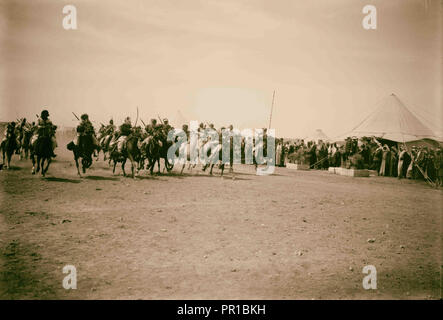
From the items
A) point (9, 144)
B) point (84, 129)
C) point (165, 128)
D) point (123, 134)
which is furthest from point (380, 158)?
point (9, 144)

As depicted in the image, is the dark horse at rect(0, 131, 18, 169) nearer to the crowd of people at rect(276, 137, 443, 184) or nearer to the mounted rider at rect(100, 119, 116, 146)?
the mounted rider at rect(100, 119, 116, 146)

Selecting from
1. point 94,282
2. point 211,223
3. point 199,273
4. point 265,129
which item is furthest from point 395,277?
point 265,129

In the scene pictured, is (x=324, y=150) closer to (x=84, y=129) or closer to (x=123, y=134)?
(x=123, y=134)

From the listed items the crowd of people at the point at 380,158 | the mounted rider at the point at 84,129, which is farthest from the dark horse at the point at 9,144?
the crowd of people at the point at 380,158

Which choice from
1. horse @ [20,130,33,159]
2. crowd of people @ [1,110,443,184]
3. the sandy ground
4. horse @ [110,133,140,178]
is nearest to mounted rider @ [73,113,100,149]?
crowd of people @ [1,110,443,184]

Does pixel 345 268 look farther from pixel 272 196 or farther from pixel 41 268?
pixel 272 196

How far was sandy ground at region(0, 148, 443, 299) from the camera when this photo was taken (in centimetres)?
491

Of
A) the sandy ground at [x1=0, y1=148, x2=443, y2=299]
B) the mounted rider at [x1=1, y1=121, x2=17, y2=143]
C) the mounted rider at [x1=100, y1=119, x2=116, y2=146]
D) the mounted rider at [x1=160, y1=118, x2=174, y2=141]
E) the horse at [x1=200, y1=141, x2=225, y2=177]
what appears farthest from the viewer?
the mounted rider at [x1=100, y1=119, x2=116, y2=146]

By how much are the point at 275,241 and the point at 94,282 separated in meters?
3.86

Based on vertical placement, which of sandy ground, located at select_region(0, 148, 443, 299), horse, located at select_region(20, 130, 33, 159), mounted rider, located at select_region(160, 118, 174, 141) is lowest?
sandy ground, located at select_region(0, 148, 443, 299)

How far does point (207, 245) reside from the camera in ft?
21.5

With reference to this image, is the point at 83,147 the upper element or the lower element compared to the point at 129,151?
upper

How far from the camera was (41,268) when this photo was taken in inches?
205

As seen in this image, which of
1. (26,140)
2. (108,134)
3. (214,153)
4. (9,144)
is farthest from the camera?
(108,134)
